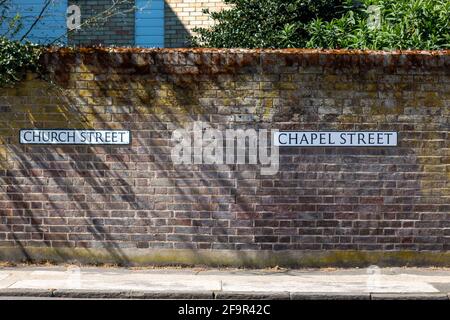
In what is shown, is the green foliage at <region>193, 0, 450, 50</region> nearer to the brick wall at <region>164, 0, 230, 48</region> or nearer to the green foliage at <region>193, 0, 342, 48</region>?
the green foliage at <region>193, 0, 342, 48</region>

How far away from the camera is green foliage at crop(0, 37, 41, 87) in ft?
31.4

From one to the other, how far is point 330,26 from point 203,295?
5520 millimetres

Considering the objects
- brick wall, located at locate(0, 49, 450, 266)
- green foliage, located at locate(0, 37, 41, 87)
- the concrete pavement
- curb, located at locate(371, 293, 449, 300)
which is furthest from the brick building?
curb, located at locate(371, 293, 449, 300)

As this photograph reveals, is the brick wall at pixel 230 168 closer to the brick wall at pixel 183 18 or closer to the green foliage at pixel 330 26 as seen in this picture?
the green foliage at pixel 330 26

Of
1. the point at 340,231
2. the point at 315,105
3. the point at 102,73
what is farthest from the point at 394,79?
the point at 102,73

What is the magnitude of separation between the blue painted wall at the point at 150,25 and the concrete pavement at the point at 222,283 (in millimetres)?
6546

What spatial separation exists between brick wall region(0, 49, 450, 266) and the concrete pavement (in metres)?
0.38

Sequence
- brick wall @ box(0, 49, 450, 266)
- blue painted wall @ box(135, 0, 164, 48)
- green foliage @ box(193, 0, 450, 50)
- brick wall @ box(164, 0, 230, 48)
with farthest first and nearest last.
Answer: blue painted wall @ box(135, 0, 164, 48)
brick wall @ box(164, 0, 230, 48)
green foliage @ box(193, 0, 450, 50)
brick wall @ box(0, 49, 450, 266)

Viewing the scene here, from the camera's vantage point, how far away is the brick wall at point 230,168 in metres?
9.77

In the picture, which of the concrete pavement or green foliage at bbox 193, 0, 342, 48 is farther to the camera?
green foliage at bbox 193, 0, 342, 48

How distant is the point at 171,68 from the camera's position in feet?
32.0

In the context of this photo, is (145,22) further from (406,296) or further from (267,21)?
(406,296)

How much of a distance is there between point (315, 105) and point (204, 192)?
1.98 m

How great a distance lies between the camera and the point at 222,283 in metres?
8.65
